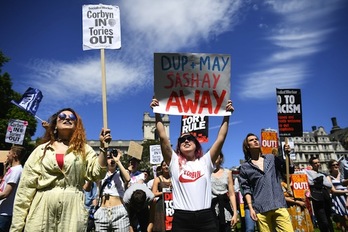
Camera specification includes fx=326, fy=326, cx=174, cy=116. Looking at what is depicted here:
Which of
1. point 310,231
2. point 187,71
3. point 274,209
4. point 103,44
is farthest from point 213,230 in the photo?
point 310,231

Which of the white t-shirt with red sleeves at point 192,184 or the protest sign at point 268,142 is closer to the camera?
the white t-shirt with red sleeves at point 192,184

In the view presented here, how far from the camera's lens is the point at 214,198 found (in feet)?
18.7

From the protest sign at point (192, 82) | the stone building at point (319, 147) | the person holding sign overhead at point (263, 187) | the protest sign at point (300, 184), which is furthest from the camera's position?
the stone building at point (319, 147)

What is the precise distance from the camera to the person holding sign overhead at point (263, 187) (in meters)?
4.58

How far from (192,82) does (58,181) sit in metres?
2.21

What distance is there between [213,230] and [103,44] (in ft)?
8.66

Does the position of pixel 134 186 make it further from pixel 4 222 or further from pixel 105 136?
pixel 105 136

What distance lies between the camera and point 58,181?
312 centimetres

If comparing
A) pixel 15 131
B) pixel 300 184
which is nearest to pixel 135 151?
pixel 300 184

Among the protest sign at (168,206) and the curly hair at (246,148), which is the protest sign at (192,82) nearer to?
the curly hair at (246,148)

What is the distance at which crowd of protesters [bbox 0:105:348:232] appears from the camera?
3.07 m

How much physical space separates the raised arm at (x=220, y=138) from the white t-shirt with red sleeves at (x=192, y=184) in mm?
114

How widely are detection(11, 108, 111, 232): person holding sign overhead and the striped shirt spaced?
2.52 meters

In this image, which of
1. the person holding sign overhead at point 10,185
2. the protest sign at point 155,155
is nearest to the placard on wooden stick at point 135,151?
the person holding sign overhead at point 10,185
